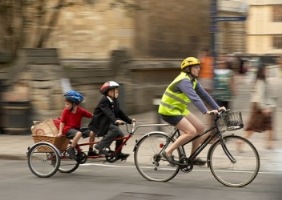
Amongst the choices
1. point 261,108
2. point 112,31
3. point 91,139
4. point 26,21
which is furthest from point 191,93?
point 112,31

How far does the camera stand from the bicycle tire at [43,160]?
8977 millimetres

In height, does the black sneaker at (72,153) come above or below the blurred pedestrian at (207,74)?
below

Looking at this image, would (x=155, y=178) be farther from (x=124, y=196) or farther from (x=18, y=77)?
(x=18, y=77)

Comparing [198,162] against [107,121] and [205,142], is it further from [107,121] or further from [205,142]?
[107,121]

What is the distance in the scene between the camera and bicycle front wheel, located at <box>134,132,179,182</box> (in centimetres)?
841

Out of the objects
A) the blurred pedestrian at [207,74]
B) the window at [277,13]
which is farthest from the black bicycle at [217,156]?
the window at [277,13]

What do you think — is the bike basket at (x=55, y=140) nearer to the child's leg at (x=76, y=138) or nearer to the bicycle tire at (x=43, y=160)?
the bicycle tire at (x=43, y=160)

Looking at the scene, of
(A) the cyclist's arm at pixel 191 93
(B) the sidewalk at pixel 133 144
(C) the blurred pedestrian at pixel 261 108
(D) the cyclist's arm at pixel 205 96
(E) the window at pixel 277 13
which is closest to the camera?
(A) the cyclist's arm at pixel 191 93

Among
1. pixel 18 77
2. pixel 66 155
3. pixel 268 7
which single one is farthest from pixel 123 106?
pixel 268 7

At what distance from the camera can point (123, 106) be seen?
16609 millimetres

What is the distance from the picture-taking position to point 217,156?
795 cm

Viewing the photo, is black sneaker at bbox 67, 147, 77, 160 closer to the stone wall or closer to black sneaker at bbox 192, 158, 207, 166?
black sneaker at bbox 192, 158, 207, 166

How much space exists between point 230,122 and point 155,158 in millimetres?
1229

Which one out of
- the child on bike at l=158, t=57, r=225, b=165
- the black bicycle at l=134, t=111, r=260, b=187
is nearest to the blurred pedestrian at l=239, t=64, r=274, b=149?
the black bicycle at l=134, t=111, r=260, b=187
